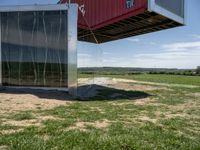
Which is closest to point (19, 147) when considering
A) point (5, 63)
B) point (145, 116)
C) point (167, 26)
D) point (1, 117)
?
point (1, 117)

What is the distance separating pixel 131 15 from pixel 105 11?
3.45m

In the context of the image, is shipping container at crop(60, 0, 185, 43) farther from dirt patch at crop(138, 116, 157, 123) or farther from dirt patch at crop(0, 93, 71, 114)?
dirt patch at crop(138, 116, 157, 123)

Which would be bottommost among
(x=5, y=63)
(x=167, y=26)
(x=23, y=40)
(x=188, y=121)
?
(x=188, y=121)

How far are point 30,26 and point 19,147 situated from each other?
13.5 metres

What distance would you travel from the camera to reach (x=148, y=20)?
2292 cm

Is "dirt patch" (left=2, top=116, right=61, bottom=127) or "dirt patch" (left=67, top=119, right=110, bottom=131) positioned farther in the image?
"dirt patch" (left=2, top=116, right=61, bottom=127)

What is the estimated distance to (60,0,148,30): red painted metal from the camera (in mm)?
19938

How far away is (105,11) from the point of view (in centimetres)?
2353

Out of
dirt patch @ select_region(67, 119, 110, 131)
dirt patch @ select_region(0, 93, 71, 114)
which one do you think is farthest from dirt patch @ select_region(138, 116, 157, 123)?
dirt patch @ select_region(0, 93, 71, 114)

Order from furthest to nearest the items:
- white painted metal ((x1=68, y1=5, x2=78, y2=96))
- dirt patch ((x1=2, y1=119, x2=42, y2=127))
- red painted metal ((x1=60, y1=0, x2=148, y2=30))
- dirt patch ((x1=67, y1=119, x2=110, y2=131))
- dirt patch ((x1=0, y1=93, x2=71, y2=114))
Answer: red painted metal ((x1=60, y1=0, x2=148, y2=30)) < white painted metal ((x1=68, y1=5, x2=78, y2=96)) < dirt patch ((x1=0, y1=93, x2=71, y2=114)) < dirt patch ((x1=2, y1=119, x2=42, y2=127)) < dirt patch ((x1=67, y1=119, x2=110, y2=131))

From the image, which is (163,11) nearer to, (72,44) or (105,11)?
(105,11)

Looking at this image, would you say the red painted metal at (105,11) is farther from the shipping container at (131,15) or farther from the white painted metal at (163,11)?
the white painted metal at (163,11)

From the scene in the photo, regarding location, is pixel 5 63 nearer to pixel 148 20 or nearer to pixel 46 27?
pixel 46 27

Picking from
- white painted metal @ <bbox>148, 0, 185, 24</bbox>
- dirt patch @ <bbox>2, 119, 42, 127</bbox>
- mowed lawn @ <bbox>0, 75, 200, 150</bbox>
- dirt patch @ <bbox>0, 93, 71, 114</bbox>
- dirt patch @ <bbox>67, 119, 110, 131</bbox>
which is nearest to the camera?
mowed lawn @ <bbox>0, 75, 200, 150</bbox>
